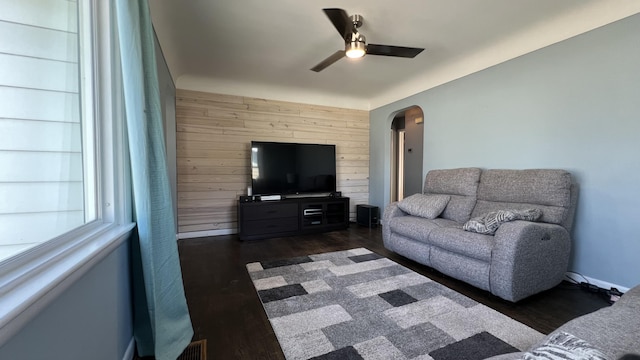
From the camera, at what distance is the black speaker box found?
4.62 m

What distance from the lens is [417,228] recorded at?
2682mm

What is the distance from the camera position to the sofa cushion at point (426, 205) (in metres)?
2.91

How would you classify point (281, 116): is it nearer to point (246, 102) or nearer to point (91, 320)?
point (246, 102)

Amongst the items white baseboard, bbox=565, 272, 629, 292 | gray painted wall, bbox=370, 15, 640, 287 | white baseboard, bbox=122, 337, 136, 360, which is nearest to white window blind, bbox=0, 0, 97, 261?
white baseboard, bbox=122, 337, 136, 360

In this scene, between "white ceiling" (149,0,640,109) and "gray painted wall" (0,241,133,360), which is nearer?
"gray painted wall" (0,241,133,360)

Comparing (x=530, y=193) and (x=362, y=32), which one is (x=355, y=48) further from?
(x=530, y=193)

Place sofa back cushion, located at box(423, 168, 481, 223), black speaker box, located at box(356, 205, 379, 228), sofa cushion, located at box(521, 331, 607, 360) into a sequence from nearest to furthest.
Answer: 1. sofa cushion, located at box(521, 331, 607, 360)
2. sofa back cushion, located at box(423, 168, 481, 223)
3. black speaker box, located at box(356, 205, 379, 228)

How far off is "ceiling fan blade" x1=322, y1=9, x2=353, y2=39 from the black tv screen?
2.20 metres

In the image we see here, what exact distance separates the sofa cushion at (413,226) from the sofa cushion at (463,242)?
0.26 ft

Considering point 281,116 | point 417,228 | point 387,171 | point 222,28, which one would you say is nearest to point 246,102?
point 281,116

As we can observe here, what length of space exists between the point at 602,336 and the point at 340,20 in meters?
2.24

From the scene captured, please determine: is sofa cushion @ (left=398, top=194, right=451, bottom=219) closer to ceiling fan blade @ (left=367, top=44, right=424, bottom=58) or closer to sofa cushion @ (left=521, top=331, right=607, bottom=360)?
ceiling fan blade @ (left=367, top=44, right=424, bottom=58)

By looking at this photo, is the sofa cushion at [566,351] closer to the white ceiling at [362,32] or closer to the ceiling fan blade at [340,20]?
the ceiling fan blade at [340,20]

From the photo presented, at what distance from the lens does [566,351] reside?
681 mm
